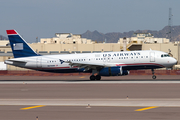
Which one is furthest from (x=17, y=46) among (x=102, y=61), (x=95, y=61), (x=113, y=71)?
(x=113, y=71)

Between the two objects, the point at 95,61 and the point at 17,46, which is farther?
A: the point at 17,46

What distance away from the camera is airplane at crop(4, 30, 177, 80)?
44.0 metres

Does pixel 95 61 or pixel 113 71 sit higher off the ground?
pixel 95 61

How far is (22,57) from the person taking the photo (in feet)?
158

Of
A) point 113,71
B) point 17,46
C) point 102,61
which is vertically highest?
point 17,46

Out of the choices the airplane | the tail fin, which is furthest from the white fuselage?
the tail fin

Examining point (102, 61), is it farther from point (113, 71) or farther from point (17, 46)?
point (17, 46)

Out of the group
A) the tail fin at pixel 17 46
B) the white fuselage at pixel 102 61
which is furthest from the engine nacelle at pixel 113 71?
the tail fin at pixel 17 46

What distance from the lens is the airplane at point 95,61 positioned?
4403cm

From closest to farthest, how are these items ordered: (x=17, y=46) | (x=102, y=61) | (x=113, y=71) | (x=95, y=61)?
(x=113, y=71), (x=102, y=61), (x=95, y=61), (x=17, y=46)

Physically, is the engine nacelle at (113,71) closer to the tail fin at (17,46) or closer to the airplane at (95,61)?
the airplane at (95,61)

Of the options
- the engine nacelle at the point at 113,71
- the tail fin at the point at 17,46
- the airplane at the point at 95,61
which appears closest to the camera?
the engine nacelle at the point at 113,71

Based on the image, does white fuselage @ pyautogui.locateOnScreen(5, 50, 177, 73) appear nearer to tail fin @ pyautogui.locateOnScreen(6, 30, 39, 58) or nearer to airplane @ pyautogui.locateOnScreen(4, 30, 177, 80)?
airplane @ pyautogui.locateOnScreen(4, 30, 177, 80)

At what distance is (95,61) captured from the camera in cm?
4572
